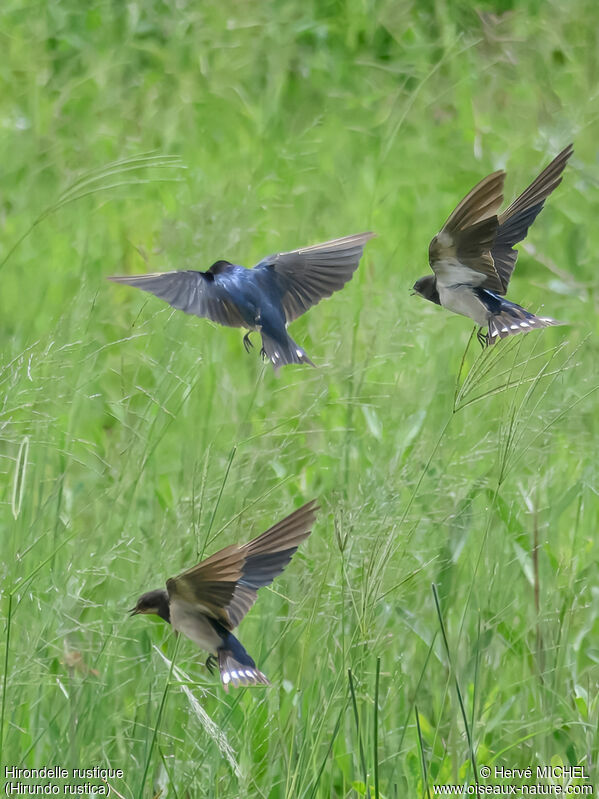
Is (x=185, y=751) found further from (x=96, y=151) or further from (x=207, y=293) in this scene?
(x=96, y=151)

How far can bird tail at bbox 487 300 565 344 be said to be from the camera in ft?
5.04

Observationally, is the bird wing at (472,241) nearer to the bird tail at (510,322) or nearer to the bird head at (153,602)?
the bird tail at (510,322)

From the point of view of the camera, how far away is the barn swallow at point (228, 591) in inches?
49.1

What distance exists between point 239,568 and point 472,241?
499 mm

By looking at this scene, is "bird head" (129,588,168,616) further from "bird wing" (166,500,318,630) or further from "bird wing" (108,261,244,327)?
"bird wing" (108,261,244,327)

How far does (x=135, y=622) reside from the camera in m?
1.89

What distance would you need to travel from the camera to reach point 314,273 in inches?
69.1

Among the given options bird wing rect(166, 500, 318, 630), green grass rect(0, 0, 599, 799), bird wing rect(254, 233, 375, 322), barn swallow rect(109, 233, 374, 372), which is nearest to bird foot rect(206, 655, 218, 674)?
green grass rect(0, 0, 599, 799)

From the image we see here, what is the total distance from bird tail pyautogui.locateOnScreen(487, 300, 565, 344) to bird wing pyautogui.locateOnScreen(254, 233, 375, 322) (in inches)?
8.4

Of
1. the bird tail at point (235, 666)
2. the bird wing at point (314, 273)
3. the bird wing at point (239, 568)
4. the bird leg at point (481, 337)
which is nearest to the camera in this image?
the bird wing at point (239, 568)

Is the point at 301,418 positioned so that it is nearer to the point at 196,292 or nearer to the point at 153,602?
the point at 196,292

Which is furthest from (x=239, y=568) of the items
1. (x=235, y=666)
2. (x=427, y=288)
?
(x=427, y=288)

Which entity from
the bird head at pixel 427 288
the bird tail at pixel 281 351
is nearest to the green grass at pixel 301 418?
the bird tail at pixel 281 351

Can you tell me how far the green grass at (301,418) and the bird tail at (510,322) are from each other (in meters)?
0.05
